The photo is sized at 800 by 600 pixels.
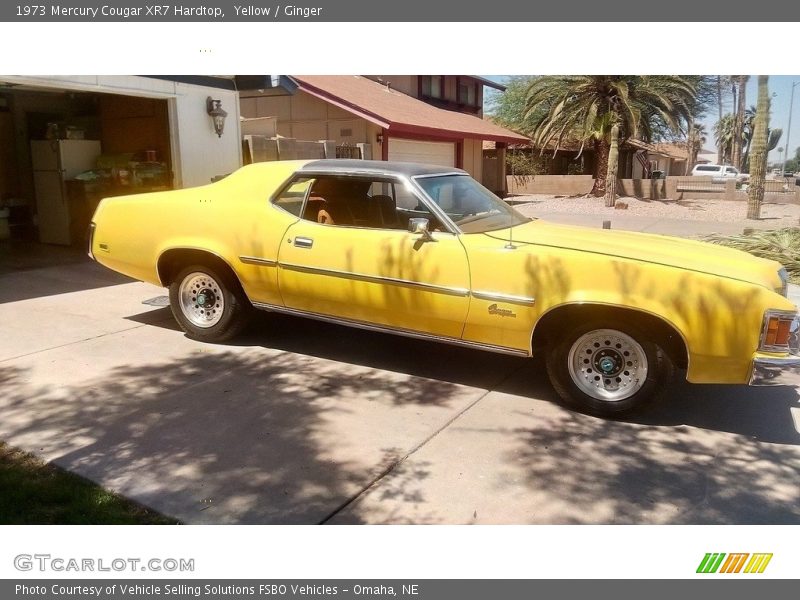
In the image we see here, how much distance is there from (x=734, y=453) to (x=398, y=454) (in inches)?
81.3

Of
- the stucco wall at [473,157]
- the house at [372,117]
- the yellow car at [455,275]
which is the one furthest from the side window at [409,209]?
the stucco wall at [473,157]

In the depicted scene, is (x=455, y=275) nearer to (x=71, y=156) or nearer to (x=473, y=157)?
(x=71, y=156)

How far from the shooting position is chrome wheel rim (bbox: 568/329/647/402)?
4344 mm

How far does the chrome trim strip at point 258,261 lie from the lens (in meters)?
5.37

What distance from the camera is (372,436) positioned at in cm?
416

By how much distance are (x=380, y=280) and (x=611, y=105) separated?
68.3 feet

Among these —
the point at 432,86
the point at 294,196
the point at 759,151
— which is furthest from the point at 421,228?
the point at 432,86

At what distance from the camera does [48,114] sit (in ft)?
40.3

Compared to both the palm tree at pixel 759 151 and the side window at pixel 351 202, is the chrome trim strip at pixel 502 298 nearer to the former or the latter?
the side window at pixel 351 202

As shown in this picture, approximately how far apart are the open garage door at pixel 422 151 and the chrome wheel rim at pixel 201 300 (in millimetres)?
13904

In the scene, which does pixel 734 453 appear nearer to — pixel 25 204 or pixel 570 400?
pixel 570 400

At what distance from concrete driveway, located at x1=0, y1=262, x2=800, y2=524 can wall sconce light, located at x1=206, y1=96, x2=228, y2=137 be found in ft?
18.8

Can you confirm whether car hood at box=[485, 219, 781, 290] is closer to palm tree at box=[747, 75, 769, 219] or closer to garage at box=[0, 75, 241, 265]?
garage at box=[0, 75, 241, 265]

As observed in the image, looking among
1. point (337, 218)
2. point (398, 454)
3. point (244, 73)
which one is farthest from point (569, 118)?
point (398, 454)
